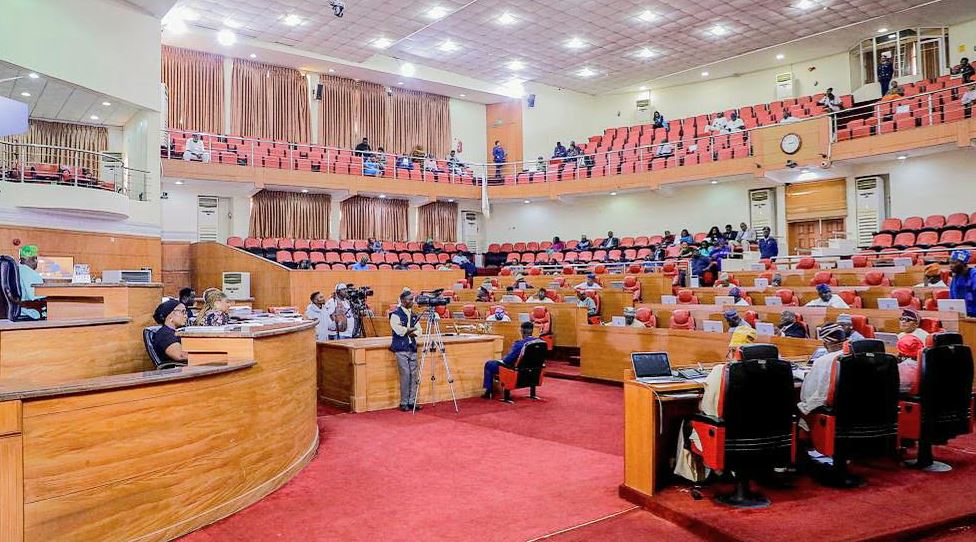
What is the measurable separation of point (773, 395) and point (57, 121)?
54.6 feet

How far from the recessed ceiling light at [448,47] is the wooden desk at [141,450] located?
14706 mm

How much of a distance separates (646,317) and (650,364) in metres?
5.11

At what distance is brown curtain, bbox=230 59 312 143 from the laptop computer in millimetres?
16060

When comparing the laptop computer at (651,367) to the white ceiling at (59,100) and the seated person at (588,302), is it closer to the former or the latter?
the seated person at (588,302)

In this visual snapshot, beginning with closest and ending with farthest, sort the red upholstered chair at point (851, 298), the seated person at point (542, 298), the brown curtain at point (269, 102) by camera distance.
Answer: the red upholstered chair at point (851, 298) → the seated person at point (542, 298) → the brown curtain at point (269, 102)

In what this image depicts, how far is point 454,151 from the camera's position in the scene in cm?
2122

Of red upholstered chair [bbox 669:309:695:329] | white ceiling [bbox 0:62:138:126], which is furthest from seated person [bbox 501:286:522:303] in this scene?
white ceiling [bbox 0:62:138:126]

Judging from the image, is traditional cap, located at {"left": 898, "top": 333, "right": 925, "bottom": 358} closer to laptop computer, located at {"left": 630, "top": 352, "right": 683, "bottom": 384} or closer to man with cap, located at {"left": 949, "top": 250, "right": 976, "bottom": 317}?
laptop computer, located at {"left": 630, "top": 352, "right": 683, "bottom": 384}

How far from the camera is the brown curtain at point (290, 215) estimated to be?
58.8 feet

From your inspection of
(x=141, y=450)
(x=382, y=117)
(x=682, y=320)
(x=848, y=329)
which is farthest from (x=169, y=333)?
(x=382, y=117)

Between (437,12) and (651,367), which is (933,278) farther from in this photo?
(437,12)

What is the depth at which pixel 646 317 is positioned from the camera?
9.56m

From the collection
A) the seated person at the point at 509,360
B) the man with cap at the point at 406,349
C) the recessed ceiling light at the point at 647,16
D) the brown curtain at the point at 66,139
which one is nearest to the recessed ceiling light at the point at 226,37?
the brown curtain at the point at 66,139

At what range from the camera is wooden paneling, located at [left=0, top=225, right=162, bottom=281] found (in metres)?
10.9
